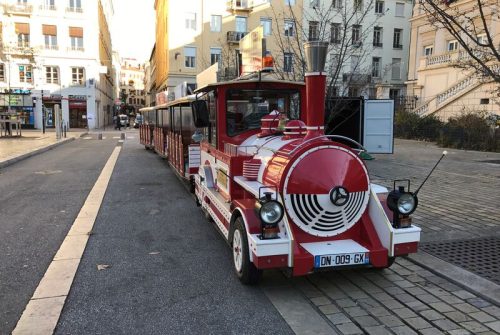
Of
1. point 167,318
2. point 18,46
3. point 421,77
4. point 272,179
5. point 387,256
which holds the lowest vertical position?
point 167,318

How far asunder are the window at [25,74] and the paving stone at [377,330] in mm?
46566

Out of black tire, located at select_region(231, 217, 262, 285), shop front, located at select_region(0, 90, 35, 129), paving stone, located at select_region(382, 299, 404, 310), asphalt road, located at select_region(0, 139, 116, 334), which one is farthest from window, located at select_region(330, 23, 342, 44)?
shop front, located at select_region(0, 90, 35, 129)

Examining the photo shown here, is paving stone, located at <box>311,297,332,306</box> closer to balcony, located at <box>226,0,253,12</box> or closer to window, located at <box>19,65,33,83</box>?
balcony, located at <box>226,0,253,12</box>

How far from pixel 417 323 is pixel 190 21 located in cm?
4156

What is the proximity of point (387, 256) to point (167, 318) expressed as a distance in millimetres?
2208

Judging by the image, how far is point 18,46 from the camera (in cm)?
3956

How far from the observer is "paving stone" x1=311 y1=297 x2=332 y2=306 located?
155 inches

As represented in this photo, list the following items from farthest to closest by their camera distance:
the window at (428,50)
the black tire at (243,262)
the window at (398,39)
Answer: the window at (398,39), the window at (428,50), the black tire at (243,262)

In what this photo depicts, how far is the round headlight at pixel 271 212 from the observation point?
12.6 feet

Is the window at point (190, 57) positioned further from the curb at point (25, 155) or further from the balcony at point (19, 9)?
the curb at point (25, 155)

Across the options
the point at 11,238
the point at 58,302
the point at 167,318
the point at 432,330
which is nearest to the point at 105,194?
the point at 11,238

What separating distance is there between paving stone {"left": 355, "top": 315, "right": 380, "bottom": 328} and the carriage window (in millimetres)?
3086

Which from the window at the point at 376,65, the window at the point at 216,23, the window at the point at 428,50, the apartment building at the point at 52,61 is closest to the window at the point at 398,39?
the window at the point at 376,65

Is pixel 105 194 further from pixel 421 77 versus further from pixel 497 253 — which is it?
pixel 421 77
